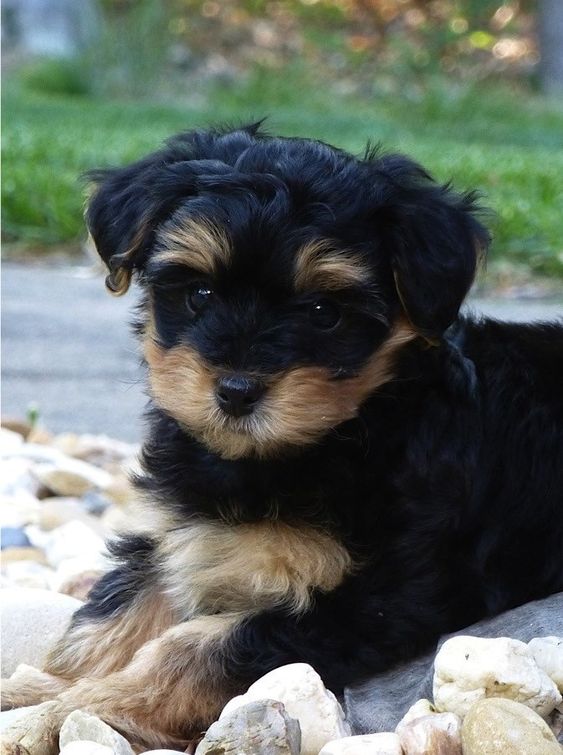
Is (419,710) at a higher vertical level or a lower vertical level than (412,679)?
higher

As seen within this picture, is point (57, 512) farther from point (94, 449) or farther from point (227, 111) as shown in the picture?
point (227, 111)

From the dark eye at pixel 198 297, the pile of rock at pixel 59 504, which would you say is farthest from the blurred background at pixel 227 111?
the dark eye at pixel 198 297

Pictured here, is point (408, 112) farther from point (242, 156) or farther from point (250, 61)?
point (242, 156)

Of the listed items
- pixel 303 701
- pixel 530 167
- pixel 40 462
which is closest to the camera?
pixel 303 701

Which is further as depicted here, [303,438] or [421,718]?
[303,438]

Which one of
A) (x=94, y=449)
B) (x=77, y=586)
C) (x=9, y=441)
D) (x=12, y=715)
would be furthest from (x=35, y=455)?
(x=12, y=715)

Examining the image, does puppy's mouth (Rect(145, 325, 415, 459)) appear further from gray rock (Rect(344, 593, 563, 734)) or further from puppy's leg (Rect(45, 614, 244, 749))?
gray rock (Rect(344, 593, 563, 734))

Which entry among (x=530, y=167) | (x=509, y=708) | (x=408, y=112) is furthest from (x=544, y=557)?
(x=408, y=112)
